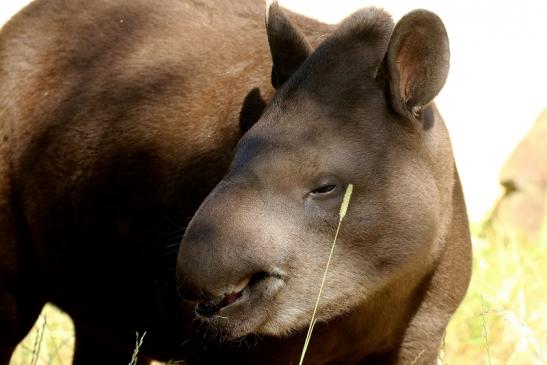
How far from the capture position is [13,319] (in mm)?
5824

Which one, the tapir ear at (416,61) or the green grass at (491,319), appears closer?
the tapir ear at (416,61)

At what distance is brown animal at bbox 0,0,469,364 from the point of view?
168 inches

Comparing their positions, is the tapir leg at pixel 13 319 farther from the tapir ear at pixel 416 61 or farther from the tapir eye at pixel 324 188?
the tapir ear at pixel 416 61

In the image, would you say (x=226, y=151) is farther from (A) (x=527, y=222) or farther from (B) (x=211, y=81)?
(A) (x=527, y=222)

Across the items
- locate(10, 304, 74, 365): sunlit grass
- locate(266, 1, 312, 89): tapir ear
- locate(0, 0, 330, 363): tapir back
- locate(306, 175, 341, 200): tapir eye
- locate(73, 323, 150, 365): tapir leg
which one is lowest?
locate(10, 304, 74, 365): sunlit grass

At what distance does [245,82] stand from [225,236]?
120cm

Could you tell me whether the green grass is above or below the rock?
above

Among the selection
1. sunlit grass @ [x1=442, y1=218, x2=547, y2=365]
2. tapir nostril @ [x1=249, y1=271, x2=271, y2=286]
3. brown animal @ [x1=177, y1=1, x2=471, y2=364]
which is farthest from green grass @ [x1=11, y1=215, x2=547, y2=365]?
tapir nostril @ [x1=249, y1=271, x2=271, y2=286]

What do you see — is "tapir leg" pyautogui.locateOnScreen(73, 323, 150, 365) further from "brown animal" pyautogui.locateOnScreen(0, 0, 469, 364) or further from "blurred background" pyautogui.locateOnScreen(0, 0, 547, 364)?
"blurred background" pyautogui.locateOnScreen(0, 0, 547, 364)

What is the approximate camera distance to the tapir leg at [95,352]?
6.32m

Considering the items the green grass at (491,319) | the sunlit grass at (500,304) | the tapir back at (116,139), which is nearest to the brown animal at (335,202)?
the tapir back at (116,139)

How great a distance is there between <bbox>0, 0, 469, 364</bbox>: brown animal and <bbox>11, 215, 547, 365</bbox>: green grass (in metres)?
0.74

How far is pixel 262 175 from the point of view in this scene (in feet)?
13.9

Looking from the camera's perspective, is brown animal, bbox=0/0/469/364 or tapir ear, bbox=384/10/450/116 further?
tapir ear, bbox=384/10/450/116
